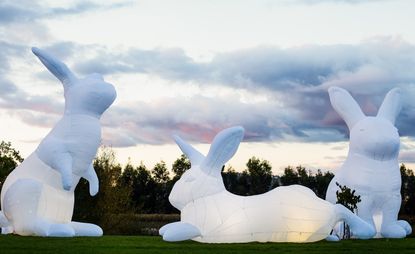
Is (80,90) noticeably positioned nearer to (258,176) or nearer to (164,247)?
(164,247)

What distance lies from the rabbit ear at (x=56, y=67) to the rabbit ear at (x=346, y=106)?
276 inches

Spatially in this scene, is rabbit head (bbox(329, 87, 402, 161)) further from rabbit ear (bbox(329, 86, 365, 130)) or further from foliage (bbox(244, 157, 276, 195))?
foliage (bbox(244, 157, 276, 195))

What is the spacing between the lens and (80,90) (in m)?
12.9

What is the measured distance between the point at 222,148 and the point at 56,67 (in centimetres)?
373

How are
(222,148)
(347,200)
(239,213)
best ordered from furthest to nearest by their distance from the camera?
(347,200) < (222,148) < (239,213)

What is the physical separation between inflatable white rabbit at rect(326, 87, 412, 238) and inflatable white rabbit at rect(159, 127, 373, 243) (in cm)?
310

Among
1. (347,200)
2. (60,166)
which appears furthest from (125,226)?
(60,166)

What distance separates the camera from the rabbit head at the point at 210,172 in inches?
472

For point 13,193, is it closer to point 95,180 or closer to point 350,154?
point 95,180

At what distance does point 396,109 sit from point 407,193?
2246 cm

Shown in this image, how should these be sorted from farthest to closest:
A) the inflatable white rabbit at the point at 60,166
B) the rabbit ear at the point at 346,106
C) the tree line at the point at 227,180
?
the tree line at the point at 227,180
the rabbit ear at the point at 346,106
the inflatable white rabbit at the point at 60,166

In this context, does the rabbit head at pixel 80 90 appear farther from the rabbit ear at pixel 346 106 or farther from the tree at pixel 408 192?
the tree at pixel 408 192

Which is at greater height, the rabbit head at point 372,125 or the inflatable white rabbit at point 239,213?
the rabbit head at point 372,125

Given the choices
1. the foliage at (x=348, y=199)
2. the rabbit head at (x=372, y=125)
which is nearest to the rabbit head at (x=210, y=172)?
the foliage at (x=348, y=199)
